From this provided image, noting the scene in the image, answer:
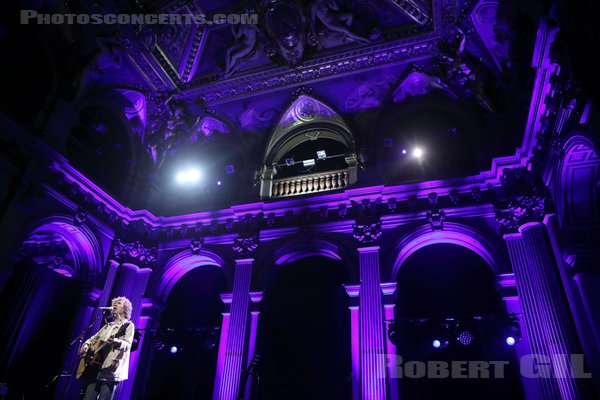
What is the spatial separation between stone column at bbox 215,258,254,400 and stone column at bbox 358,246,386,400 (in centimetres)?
298

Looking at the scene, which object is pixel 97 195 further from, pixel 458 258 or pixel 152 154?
pixel 458 258

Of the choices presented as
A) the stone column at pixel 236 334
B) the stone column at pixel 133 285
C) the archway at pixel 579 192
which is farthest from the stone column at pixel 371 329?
the stone column at pixel 133 285

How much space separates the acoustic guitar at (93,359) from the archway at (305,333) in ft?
14.9

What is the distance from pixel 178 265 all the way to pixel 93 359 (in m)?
6.70

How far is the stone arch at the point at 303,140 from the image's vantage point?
A: 12.3m

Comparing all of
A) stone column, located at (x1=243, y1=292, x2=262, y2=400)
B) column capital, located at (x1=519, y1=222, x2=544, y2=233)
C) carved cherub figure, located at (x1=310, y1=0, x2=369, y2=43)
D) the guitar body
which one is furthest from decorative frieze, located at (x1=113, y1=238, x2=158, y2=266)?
column capital, located at (x1=519, y1=222, x2=544, y2=233)

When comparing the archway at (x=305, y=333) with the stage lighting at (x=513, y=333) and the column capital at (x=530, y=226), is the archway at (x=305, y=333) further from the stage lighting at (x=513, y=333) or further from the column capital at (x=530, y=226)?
the column capital at (x=530, y=226)

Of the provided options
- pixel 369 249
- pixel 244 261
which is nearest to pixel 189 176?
pixel 244 261

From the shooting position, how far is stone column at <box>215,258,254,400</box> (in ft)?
31.2

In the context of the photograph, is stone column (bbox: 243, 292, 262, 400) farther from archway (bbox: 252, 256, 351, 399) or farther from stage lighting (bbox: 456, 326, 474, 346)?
stage lighting (bbox: 456, 326, 474, 346)

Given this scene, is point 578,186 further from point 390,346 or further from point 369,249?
point 390,346

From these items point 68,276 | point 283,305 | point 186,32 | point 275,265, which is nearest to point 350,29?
point 186,32

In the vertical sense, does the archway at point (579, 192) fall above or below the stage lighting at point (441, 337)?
above

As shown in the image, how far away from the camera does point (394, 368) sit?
344 inches
